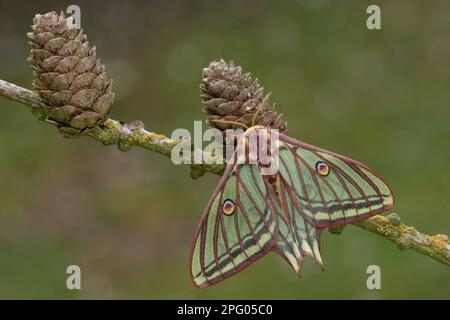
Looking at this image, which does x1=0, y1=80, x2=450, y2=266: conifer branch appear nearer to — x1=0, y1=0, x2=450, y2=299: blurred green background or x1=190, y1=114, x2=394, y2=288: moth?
x1=190, y1=114, x2=394, y2=288: moth

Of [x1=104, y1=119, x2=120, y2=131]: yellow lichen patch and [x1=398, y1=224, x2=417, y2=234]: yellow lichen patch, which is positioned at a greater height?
[x1=104, y1=119, x2=120, y2=131]: yellow lichen patch

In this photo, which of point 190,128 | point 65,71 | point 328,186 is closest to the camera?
point 65,71

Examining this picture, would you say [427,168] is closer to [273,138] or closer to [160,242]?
[160,242]

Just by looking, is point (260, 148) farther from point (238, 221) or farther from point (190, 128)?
point (190, 128)

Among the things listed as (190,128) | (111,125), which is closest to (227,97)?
(111,125)

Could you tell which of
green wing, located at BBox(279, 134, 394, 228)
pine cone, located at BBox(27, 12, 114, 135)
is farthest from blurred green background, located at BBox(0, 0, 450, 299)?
pine cone, located at BBox(27, 12, 114, 135)
